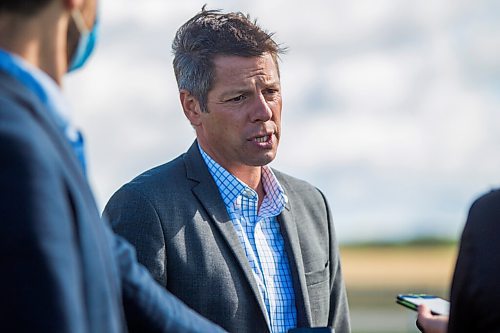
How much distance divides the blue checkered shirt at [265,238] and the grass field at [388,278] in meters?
17.1

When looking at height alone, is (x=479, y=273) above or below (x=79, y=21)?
below

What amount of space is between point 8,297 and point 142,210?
249 cm

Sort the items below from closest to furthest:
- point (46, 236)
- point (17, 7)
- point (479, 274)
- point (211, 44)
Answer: point (46, 236), point (17, 7), point (479, 274), point (211, 44)

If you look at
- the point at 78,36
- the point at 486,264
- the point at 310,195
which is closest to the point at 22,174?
the point at 78,36

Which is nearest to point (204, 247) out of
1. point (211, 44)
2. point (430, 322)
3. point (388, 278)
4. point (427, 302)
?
point (211, 44)

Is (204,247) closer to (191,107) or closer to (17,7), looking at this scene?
(191,107)

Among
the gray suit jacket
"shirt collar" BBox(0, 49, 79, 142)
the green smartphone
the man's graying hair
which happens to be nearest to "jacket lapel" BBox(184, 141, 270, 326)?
the gray suit jacket

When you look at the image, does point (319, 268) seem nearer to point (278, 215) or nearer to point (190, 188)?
point (278, 215)

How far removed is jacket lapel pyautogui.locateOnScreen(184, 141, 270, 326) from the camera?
4.10 m

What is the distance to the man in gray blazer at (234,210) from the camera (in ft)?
13.3

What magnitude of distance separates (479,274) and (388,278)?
103 ft

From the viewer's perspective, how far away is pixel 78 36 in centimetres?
193

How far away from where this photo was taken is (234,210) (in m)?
4.35

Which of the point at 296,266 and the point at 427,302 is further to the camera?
the point at 296,266
